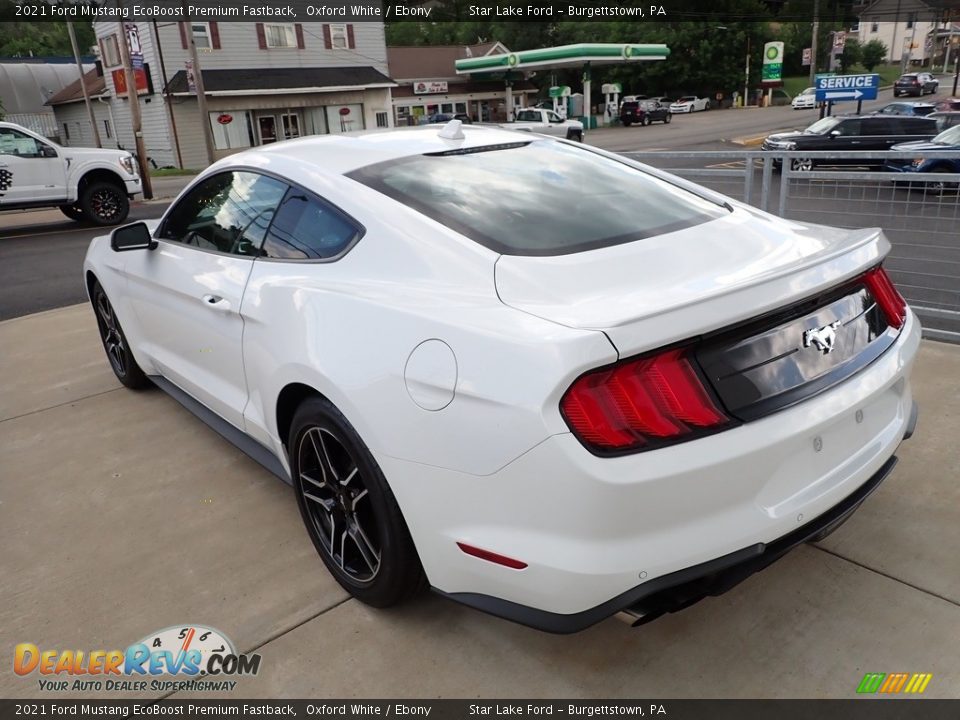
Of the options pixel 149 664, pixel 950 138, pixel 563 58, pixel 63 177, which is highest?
pixel 563 58

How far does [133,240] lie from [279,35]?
1454 inches

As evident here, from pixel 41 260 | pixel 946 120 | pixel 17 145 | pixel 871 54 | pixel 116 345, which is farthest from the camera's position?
pixel 871 54

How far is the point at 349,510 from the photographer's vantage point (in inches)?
103

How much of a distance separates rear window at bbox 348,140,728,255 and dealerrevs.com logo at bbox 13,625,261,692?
A: 1.63 m

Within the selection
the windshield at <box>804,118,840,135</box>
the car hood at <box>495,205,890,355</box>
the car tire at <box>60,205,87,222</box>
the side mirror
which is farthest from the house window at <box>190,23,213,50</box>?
the car hood at <box>495,205,890,355</box>

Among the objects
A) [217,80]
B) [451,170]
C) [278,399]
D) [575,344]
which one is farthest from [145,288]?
[217,80]

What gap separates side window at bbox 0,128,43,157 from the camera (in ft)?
44.0

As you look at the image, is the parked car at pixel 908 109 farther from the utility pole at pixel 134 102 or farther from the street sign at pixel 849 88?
the utility pole at pixel 134 102

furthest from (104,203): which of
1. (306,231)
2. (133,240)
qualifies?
(306,231)

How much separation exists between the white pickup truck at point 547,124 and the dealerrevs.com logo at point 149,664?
25015 millimetres

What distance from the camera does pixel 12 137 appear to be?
13.5 m

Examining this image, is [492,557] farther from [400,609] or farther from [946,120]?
[946,120]

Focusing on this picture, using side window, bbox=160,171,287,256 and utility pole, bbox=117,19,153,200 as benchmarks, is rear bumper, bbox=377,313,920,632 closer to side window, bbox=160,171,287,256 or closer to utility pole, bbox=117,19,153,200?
side window, bbox=160,171,287,256

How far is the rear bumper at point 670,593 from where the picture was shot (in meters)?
1.92
